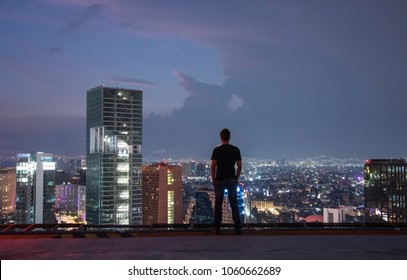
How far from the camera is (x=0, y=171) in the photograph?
351 ft

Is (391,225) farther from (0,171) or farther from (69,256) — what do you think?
(0,171)

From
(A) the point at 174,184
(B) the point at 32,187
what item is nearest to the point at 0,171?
(B) the point at 32,187

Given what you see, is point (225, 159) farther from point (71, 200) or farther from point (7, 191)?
point (71, 200)

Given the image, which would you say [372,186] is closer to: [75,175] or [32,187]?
[32,187]

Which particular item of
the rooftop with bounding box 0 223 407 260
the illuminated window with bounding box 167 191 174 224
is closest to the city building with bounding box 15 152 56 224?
the illuminated window with bounding box 167 191 174 224

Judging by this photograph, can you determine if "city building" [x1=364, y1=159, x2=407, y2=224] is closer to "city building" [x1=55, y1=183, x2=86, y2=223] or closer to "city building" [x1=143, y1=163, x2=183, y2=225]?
"city building" [x1=143, y1=163, x2=183, y2=225]

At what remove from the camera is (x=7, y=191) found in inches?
4407

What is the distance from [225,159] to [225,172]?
193mm

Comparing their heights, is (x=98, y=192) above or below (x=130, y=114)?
below

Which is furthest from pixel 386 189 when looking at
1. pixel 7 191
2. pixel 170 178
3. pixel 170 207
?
pixel 7 191
